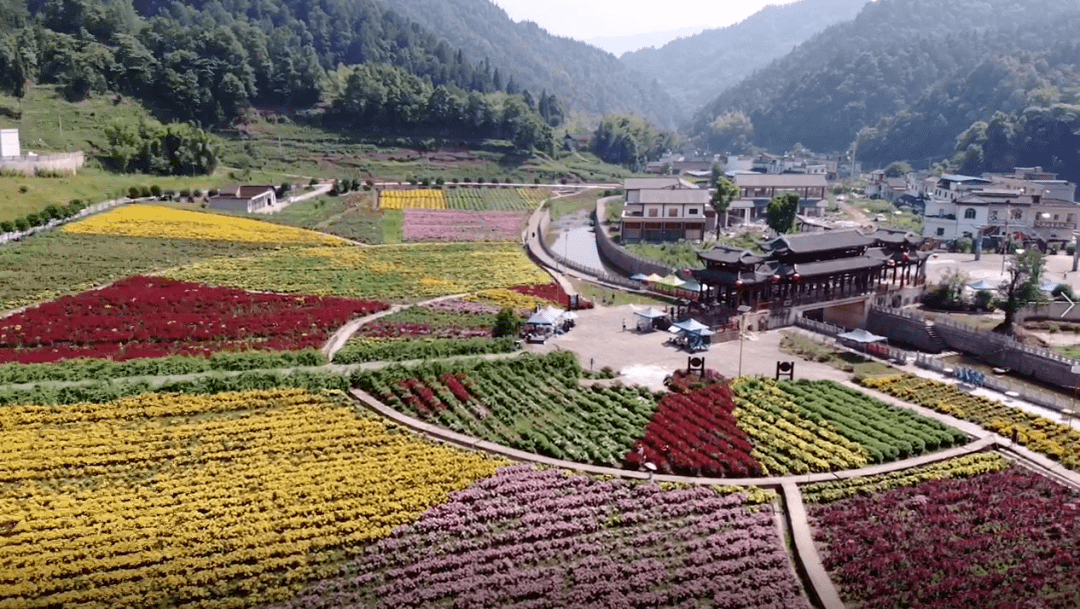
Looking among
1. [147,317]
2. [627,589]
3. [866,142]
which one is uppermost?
[866,142]

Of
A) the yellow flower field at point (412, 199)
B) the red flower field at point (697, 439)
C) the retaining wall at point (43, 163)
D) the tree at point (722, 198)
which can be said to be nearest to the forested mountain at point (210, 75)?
the retaining wall at point (43, 163)

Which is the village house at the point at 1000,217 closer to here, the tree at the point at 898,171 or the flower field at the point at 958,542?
the flower field at the point at 958,542

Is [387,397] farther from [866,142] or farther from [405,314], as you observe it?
[866,142]

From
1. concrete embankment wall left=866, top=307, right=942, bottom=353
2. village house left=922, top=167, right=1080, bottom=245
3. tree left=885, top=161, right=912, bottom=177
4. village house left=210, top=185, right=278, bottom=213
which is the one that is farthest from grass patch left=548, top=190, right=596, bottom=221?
tree left=885, top=161, right=912, bottom=177

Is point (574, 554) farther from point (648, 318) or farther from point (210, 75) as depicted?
point (210, 75)

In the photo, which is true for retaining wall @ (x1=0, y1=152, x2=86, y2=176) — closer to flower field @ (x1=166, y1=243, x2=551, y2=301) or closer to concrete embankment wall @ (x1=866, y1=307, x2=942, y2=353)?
flower field @ (x1=166, y1=243, x2=551, y2=301)

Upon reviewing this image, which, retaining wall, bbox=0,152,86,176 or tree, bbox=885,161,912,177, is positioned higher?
retaining wall, bbox=0,152,86,176

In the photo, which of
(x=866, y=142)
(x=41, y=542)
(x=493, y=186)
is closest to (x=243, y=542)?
(x=41, y=542)
